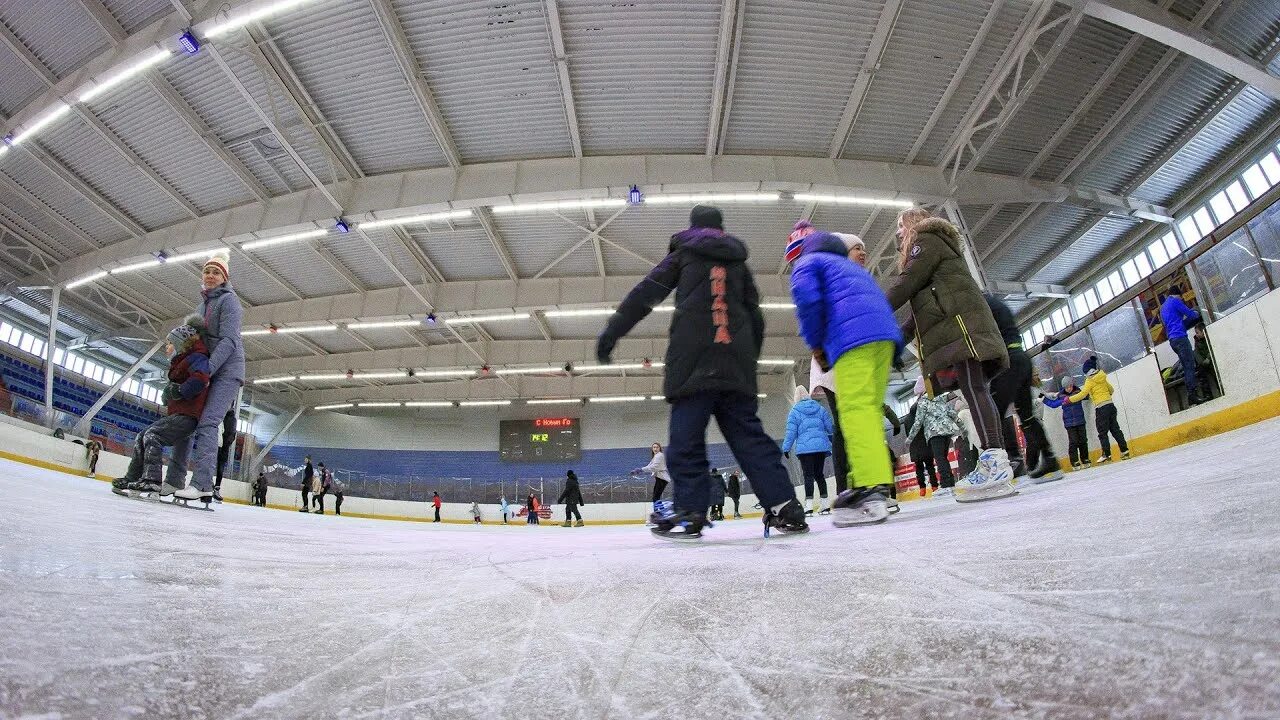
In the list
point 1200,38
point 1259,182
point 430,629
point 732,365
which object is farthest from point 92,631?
point 1259,182

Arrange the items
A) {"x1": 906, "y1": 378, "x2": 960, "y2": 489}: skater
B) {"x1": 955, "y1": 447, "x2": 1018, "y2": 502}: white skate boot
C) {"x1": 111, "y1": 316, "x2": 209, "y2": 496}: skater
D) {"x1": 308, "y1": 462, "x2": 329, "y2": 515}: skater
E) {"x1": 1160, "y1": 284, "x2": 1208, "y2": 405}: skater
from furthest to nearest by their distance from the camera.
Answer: {"x1": 308, "y1": 462, "x2": 329, "y2": 515}: skater → {"x1": 1160, "y1": 284, "x2": 1208, "y2": 405}: skater → {"x1": 906, "y1": 378, "x2": 960, "y2": 489}: skater → {"x1": 111, "y1": 316, "x2": 209, "y2": 496}: skater → {"x1": 955, "y1": 447, "x2": 1018, "y2": 502}: white skate boot

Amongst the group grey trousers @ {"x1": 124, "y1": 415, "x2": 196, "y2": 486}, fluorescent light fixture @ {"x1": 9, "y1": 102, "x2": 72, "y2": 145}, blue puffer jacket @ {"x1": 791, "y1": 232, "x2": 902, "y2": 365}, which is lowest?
grey trousers @ {"x1": 124, "y1": 415, "x2": 196, "y2": 486}

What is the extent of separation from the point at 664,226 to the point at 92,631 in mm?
12232

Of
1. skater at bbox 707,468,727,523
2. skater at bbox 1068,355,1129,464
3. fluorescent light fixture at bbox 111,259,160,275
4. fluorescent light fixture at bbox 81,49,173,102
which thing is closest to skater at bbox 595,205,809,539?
skater at bbox 1068,355,1129,464

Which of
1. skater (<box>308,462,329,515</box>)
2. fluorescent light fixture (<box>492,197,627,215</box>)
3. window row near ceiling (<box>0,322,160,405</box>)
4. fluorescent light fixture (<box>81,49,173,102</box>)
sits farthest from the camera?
window row near ceiling (<box>0,322,160,405</box>)

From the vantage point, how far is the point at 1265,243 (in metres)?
5.88

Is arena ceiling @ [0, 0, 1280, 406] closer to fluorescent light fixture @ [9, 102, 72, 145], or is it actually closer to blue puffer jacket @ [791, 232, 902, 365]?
fluorescent light fixture @ [9, 102, 72, 145]

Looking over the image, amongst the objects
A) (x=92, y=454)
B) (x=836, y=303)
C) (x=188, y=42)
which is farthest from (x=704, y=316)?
(x=92, y=454)

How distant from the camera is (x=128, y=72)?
8.08m

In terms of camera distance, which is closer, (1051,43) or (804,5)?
(804,5)

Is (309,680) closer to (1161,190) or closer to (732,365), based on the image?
(732,365)

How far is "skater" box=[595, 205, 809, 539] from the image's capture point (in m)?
2.54

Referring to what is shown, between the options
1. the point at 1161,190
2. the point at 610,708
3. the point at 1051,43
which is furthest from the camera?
the point at 1161,190

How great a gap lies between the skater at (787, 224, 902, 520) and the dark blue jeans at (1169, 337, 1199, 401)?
19.8ft
